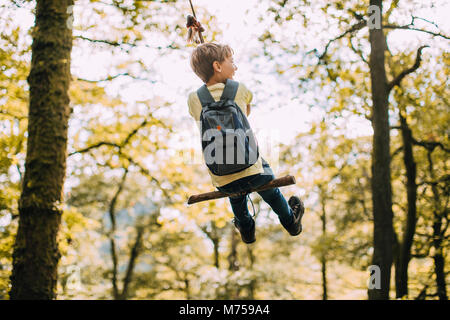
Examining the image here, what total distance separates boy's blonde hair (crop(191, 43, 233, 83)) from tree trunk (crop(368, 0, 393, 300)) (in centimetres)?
488

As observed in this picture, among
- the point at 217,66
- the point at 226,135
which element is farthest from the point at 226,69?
the point at 226,135

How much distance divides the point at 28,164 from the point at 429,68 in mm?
8504

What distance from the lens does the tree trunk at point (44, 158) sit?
12.7 ft

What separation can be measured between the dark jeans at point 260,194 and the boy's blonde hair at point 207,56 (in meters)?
0.85

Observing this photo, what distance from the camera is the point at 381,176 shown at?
274 inches

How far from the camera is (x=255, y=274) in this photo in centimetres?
1789

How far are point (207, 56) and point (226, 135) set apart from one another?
658 mm

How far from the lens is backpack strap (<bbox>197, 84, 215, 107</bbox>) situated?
291cm

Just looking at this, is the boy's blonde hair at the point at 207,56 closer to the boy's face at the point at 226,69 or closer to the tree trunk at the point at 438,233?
the boy's face at the point at 226,69

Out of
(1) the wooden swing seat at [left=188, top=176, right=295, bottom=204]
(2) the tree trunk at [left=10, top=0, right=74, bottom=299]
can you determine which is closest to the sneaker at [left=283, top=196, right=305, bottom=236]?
(1) the wooden swing seat at [left=188, top=176, right=295, bottom=204]

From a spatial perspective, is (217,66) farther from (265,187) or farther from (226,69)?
(265,187)

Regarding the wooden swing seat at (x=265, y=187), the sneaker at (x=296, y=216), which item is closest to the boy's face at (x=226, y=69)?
the wooden swing seat at (x=265, y=187)
